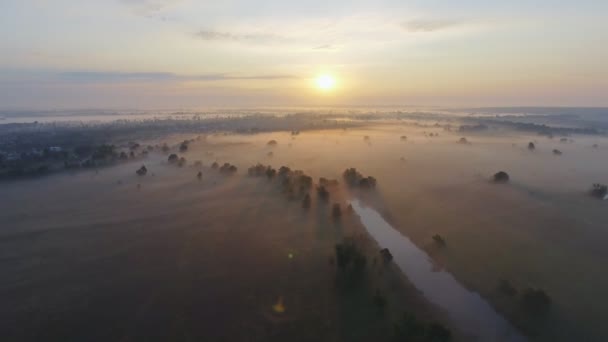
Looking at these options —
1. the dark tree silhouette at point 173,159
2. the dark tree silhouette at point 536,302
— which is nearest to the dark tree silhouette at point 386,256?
the dark tree silhouette at point 536,302

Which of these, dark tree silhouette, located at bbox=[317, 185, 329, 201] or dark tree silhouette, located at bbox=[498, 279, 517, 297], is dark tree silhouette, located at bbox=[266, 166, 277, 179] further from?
dark tree silhouette, located at bbox=[498, 279, 517, 297]

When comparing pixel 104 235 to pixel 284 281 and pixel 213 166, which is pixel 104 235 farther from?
pixel 213 166

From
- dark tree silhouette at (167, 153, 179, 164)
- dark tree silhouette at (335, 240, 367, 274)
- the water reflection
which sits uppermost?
dark tree silhouette at (167, 153, 179, 164)

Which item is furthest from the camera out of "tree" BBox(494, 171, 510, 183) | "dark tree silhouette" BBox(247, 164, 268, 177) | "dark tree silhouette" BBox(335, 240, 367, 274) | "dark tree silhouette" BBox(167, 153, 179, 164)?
"dark tree silhouette" BBox(167, 153, 179, 164)

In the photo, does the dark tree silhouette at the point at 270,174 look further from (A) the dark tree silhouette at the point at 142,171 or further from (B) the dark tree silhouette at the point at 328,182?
(A) the dark tree silhouette at the point at 142,171

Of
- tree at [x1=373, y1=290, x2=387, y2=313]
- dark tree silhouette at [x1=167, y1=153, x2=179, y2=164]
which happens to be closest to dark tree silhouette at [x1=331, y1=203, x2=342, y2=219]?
tree at [x1=373, y1=290, x2=387, y2=313]

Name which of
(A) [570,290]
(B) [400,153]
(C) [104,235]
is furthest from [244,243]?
(B) [400,153]

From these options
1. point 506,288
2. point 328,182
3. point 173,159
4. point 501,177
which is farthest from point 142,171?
point 506,288
